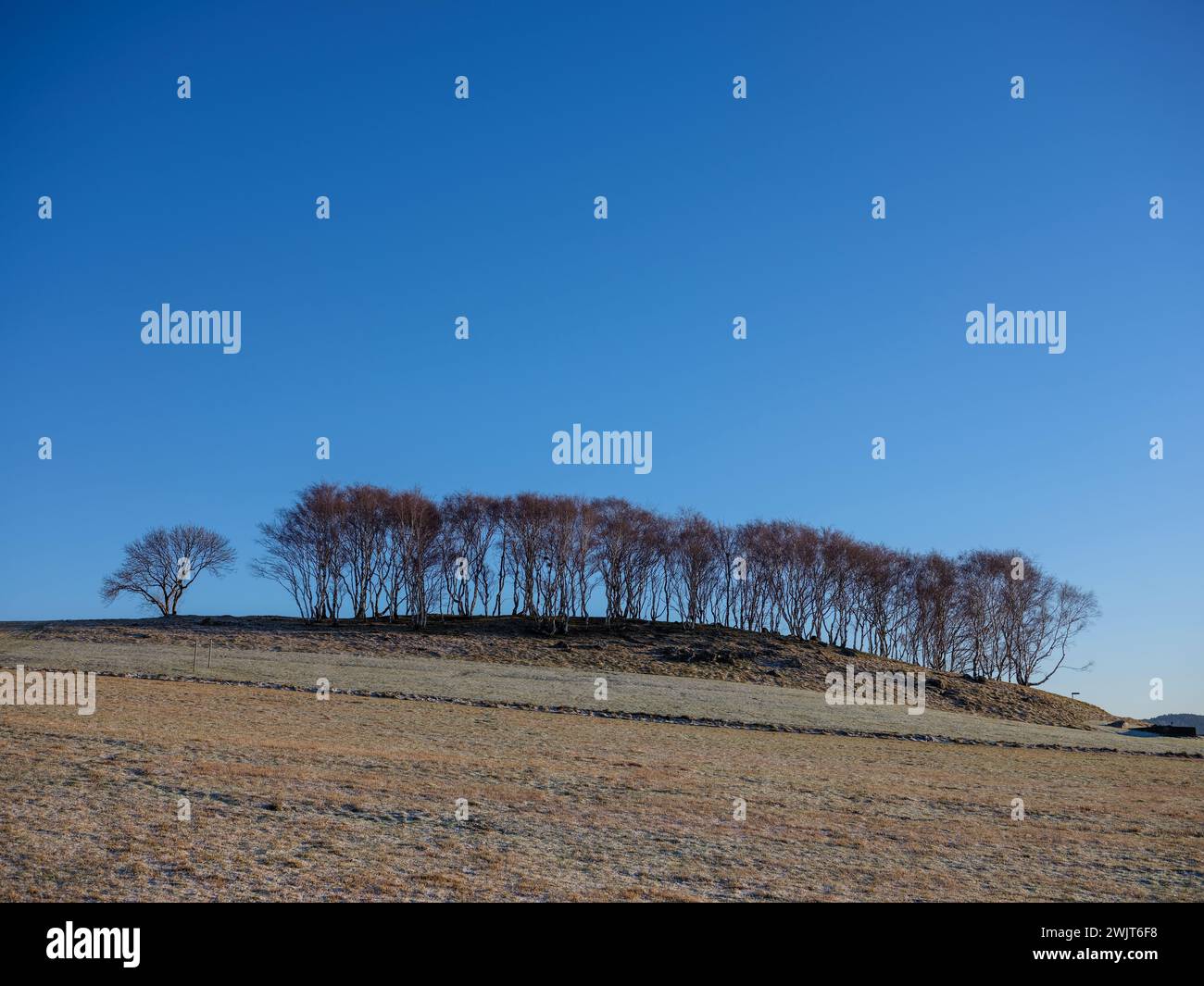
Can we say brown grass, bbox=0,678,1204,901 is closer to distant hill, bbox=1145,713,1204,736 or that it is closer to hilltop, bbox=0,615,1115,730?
hilltop, bbox=0,615,1115,730

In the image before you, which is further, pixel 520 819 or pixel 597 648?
pixel 597 648

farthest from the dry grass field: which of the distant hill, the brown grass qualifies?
the distant hill

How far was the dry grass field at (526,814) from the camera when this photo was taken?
1266 cm

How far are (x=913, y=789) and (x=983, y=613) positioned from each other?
81076 mm

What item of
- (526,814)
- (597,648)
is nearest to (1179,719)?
(597,648)

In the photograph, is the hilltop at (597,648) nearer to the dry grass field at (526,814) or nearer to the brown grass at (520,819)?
the dry grass field at (526,814)

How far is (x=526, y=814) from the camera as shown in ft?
57.9

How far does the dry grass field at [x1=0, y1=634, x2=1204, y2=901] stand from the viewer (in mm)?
12656

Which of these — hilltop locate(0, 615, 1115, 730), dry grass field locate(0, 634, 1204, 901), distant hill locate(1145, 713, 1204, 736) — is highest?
A: dry grass field locate(0, 634, 1204, 901)

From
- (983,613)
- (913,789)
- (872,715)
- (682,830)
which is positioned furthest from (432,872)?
(983,613)

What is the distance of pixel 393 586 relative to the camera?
97.5 m

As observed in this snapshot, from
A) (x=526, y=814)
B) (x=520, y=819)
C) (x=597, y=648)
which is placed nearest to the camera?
(x=520, y=819)

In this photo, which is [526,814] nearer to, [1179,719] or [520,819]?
[520,819]
